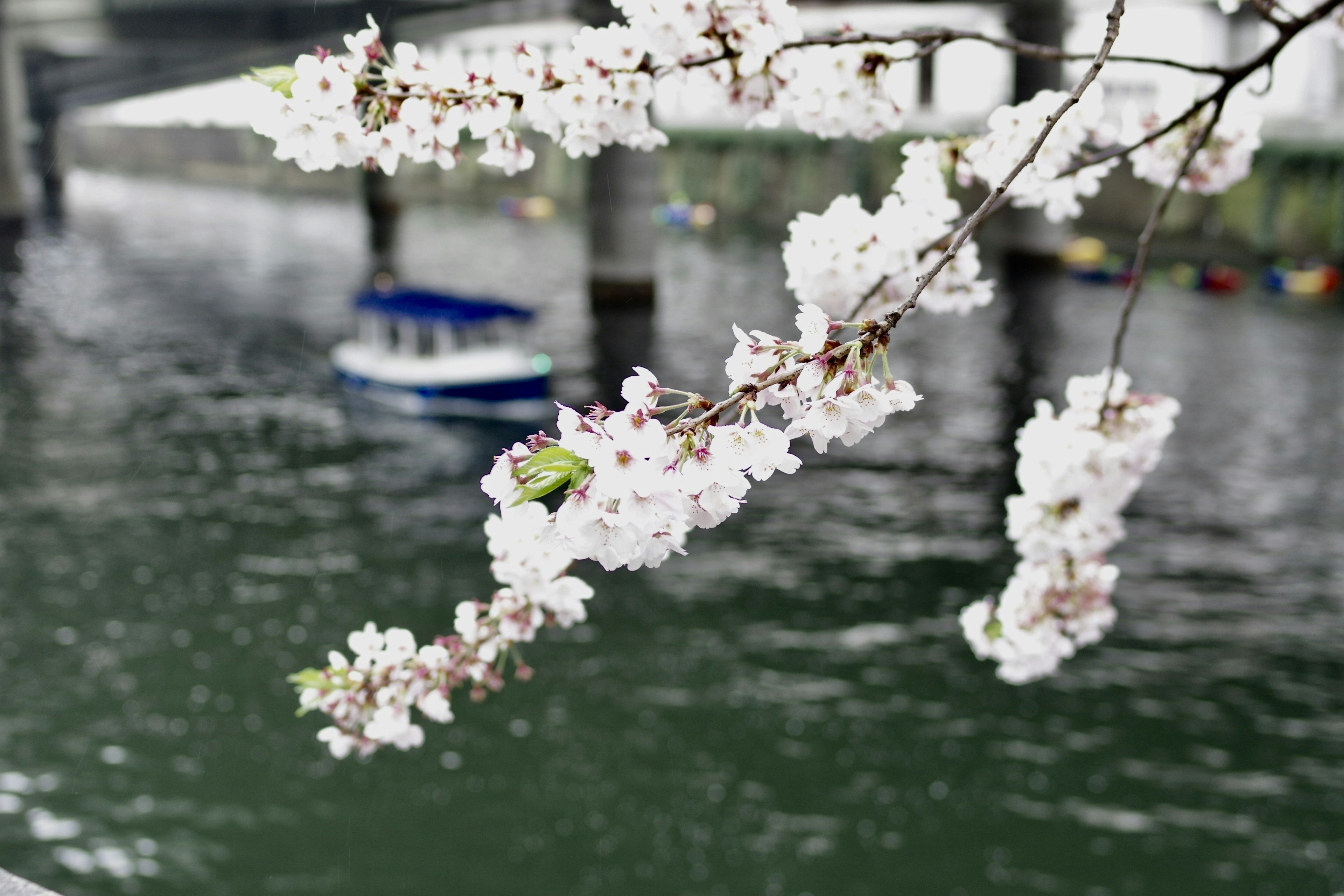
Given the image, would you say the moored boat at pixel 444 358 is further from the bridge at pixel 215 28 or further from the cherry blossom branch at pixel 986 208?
the cherry blossom branch at pixel 986 208

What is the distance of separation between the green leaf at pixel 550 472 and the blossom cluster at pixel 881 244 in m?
2.26

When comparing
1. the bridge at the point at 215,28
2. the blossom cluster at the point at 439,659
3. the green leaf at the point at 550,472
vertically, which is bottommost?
the blossom cluster at the point at 439,659

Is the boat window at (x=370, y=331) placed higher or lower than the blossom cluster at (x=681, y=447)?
lower

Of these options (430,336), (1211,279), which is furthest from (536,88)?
(1211,279)

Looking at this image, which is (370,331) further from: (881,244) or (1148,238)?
(1148,238)

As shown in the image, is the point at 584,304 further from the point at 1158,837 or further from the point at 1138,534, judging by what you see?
the point at 1158,837

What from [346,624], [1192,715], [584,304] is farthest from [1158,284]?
[346,624]

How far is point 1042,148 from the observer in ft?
13.1

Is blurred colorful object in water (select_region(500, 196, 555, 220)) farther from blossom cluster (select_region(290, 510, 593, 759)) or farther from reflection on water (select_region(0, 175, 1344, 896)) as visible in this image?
blossom cluster (select_region(290, 510, 593, 759))

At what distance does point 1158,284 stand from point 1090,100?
39.6 meters

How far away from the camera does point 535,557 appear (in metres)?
3.90

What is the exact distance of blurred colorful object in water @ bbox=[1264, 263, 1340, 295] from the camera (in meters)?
38.1

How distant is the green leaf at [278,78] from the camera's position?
313 centimetres

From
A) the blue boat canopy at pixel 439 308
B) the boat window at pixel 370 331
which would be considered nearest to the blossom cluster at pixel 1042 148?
the blue boat canopy at pixel 439 308
